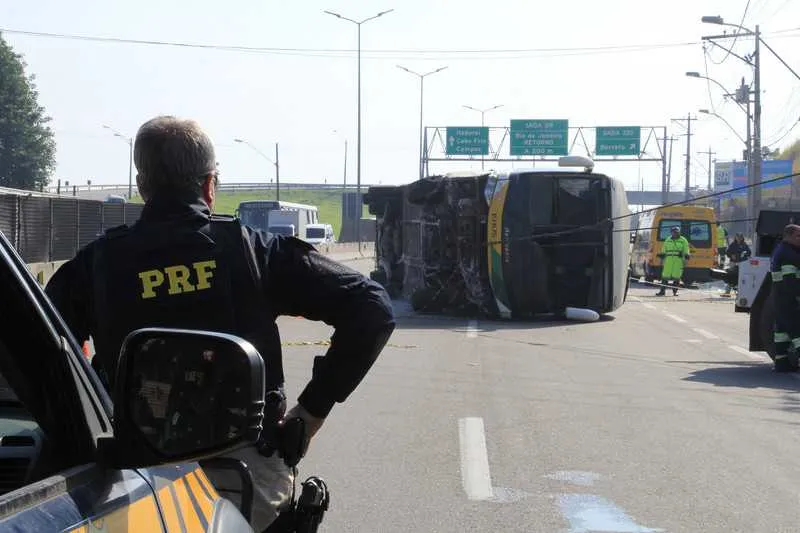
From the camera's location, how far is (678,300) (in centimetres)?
2831

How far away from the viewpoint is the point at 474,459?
301 inches

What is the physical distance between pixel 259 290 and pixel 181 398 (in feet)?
3.10

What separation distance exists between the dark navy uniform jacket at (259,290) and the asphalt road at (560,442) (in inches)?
120

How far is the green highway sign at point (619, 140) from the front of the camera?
5791cm

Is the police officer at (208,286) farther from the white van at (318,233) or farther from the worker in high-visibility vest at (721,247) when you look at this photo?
the white van at (318,233)

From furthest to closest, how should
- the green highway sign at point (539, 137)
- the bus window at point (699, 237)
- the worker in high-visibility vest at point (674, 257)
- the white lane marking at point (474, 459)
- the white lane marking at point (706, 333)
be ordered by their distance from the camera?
1. the green highway sign at point (539, 137)
2. the bus window at point (699, 237)
3. the worker in high-visibility vest at point (674, 257)
4. the white lane marking at point (706, 333)
5. the white lane marking at point (474, 459)

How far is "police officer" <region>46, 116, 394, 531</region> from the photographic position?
112 inches

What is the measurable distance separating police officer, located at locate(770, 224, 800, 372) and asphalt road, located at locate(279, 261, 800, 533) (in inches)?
17.4

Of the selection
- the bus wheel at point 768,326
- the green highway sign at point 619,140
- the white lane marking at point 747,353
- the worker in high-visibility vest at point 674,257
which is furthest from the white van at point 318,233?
the bus wheel at point 768,326

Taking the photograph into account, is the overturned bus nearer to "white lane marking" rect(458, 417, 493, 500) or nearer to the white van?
"white lane marking" rect(458, 417, 493, 500)

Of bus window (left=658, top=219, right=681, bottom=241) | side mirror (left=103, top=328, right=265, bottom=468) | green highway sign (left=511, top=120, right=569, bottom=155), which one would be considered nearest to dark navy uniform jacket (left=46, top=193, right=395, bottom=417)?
side mirror (left=103, top=328, right=265, bottom=468)

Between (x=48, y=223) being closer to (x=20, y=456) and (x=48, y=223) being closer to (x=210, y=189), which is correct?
(x=210, y=189)

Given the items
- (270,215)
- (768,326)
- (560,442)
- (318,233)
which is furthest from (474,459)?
(318,233)

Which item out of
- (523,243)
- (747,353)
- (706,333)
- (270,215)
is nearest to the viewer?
(747,353)
